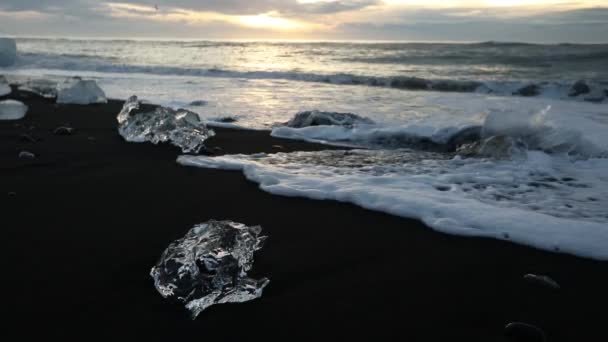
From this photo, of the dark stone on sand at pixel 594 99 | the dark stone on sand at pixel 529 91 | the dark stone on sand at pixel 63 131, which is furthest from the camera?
the dark stone on sand at pixel 529 91

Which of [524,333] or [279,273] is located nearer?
[524,333]

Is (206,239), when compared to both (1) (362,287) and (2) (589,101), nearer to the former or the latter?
(1) (362,287)

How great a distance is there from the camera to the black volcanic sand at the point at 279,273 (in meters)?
1.64

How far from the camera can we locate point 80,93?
831cm

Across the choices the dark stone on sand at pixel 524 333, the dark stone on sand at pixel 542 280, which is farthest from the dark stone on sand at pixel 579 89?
the dark stone on sand at pixel 524 333

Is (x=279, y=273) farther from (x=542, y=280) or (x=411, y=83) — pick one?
(x=411, y=83)

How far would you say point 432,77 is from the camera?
48.3 ft

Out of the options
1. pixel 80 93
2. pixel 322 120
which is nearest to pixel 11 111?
pixel 80 93

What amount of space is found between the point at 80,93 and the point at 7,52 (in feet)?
46.4

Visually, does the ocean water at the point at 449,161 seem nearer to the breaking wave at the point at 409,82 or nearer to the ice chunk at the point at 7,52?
the breaking wave at the point at 409,82

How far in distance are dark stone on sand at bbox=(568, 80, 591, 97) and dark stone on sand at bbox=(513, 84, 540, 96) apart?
0.87m

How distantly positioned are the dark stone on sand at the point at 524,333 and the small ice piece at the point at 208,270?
922 mm

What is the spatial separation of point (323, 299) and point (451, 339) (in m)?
0.50

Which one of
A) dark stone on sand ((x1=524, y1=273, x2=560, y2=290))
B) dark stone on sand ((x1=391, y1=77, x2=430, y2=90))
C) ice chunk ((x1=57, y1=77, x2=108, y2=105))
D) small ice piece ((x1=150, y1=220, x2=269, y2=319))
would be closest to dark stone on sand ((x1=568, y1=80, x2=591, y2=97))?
dark stone on sand ((x1=391, y1=77, x2=430, y2=90))
